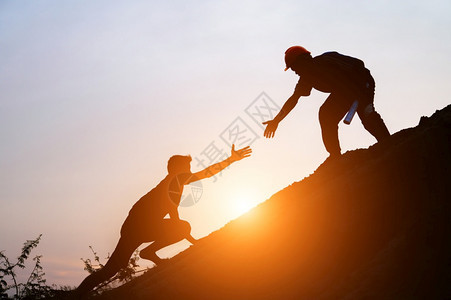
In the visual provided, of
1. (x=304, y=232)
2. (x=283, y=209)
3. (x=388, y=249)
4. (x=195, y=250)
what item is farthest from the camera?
(x=195, y=250)

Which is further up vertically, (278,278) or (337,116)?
(337,116)

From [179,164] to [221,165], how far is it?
674 millimetres

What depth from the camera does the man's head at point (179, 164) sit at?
6.72 meters

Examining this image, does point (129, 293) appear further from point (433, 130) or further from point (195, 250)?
point (433, 130)

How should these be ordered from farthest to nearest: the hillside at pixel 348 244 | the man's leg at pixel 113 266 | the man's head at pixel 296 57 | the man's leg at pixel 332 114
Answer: the man's head at pixel 296 57 < the man's leg at pixel 332 114 < the man's leg at pixel 113 266 < the hillside at pixel 348 244

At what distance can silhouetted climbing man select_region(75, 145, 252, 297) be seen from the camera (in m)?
6.70

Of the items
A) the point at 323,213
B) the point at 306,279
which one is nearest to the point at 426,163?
the point at 323,213

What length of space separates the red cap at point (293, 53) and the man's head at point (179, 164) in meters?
2.07

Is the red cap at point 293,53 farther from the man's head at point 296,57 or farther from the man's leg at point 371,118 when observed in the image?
the man's leg at point 371,118

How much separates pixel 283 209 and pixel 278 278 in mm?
1063

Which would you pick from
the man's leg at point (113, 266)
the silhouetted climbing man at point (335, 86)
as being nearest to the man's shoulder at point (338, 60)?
the silhouetted climbing man at point (335, 86)

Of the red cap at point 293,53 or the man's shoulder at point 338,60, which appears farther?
the red cap at point 293,53

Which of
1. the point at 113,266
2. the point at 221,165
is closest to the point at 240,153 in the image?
the point at 221,165

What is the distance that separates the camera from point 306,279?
5066 millimetres
